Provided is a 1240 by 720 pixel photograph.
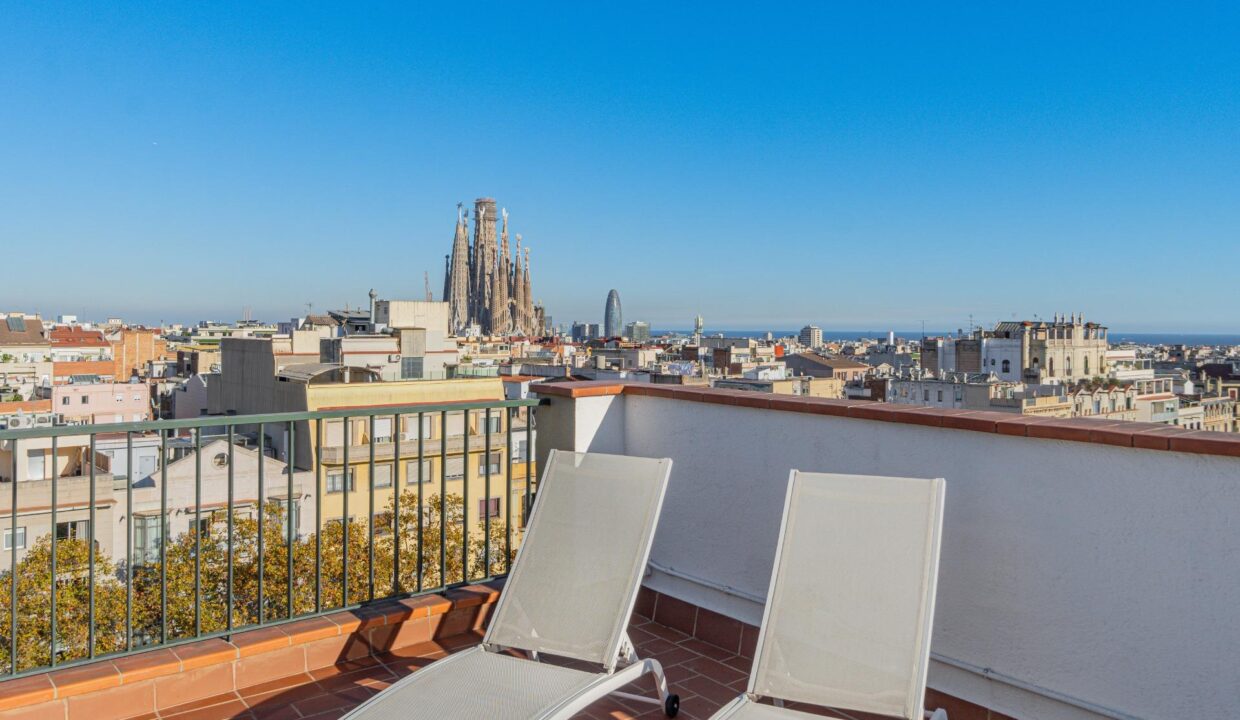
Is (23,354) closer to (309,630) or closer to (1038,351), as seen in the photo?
(309,630)

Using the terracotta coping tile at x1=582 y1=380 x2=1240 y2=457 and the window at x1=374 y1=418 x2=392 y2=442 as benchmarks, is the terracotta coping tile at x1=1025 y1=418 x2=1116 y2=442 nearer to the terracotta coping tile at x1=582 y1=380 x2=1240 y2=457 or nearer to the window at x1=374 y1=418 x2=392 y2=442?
the terracotta coping tile at x1=582 y1=380 x2=1240 y2=457

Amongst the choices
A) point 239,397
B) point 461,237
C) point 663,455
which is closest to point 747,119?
point 239,397

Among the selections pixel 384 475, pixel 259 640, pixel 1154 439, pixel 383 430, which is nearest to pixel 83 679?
pixel 259 640

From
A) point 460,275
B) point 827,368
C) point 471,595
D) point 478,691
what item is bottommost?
point 827,368

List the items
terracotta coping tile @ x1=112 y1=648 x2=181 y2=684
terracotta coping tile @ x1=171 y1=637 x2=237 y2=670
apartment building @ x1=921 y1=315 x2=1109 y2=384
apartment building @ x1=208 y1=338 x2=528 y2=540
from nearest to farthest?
terracotta coping tile @ x1=112 y1=648 x2=181 y2=684
terracotta coping tile @ x1=171 y1=637 x2=237 y2=670
apartment building @ x1=208 y1=338 x2=528 y2=540
apartment building @ x1=921 y1=315 x2=1109 y2=384

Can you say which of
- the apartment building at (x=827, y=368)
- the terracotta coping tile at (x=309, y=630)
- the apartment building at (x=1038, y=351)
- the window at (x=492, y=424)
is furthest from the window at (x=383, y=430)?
the apartment building at (x=827, y=368)


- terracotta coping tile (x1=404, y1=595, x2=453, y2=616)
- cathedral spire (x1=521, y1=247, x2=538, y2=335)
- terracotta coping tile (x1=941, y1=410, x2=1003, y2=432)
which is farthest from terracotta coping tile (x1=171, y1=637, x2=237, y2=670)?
cathedral spire (x1=521, y1=247, x2=538, y2=335)
